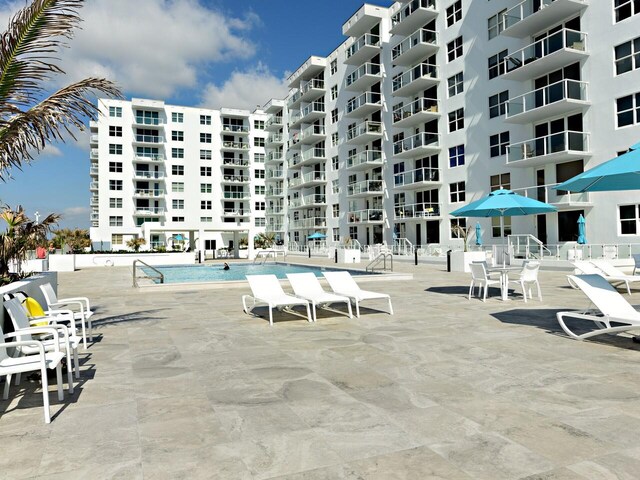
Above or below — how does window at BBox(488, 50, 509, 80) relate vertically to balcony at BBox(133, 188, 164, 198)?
above

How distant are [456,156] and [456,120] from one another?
2.62m

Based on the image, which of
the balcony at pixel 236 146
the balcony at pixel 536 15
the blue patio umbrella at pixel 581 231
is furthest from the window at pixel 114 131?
the blue patio umbrella at pixel 581 231

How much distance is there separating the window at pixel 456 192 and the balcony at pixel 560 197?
235 inches

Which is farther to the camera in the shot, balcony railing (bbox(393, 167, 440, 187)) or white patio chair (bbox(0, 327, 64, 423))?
balcony railing (bbox(393, 167, 440, 187))

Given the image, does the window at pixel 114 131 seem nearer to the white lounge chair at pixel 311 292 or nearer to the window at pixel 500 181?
the window at pixel 500 181

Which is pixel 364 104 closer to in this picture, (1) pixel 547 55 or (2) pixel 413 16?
(2) pixel 413 16

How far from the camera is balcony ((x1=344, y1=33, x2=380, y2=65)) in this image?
42656 millimetres

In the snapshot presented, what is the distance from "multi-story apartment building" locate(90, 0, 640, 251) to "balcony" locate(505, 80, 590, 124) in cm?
8

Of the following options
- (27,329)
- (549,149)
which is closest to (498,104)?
(549,149)

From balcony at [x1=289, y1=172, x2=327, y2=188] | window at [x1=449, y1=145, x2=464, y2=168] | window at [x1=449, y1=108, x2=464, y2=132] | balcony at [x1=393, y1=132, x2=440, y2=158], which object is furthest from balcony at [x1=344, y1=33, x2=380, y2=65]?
window at [x1=449, y1=145, x2=464, y2=168]

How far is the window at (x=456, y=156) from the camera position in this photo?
33.7m

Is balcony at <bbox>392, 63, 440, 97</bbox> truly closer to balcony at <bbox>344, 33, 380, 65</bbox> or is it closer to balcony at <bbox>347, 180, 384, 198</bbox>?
balcony at <bbox>344, 33, 380, 65</bbox>

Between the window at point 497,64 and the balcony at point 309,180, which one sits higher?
the window at point 497,64

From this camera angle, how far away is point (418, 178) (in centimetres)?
3666
